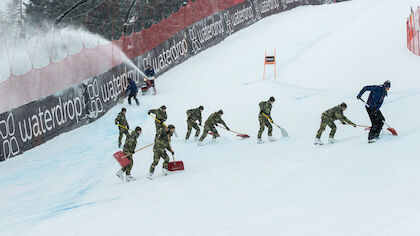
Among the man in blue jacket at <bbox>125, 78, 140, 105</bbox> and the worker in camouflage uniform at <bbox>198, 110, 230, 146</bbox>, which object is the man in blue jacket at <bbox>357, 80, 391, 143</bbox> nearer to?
the worker in camouflage uniform at <bbox>198, 110, 230, 146</bbox>

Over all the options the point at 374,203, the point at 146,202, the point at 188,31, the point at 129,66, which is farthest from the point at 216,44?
the point at 374,203

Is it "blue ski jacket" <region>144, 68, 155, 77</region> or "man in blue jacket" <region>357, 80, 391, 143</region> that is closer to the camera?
"man in blue jacket" <region>357, 80, 391, 143</region>

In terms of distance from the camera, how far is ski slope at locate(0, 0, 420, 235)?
6.60m

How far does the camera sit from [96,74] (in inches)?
795

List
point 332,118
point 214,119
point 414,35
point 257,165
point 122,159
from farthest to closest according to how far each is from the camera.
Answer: point 414,35 → point 214,119 → point 332,118 → point 122,159 → point 257,165

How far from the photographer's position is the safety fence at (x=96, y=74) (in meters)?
15.2

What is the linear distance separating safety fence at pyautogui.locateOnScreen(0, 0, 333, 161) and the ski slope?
0.68 m

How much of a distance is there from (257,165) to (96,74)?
1202 cm

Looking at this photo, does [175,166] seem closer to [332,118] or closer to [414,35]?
[332,118]

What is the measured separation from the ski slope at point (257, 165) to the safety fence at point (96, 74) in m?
0.68

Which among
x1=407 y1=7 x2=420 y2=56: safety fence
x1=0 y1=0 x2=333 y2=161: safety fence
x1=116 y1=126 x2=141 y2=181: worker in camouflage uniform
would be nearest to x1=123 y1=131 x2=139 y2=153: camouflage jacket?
x1=116 y1=126 x2=141 y2=181: worker in camouflage uniform

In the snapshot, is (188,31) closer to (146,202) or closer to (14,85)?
(14,85)

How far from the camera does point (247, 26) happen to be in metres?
33.7

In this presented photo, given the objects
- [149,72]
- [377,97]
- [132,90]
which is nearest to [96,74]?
[132,90]
